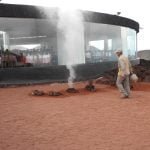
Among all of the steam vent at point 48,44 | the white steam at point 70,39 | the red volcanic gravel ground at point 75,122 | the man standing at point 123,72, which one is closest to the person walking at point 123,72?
the man standing at point 123,72

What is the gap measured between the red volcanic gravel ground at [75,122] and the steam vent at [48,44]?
4.81 metres

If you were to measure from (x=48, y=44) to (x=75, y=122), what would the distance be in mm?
11226

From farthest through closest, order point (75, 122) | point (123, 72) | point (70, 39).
Answer: point (70, 39) < point (123, 72) < point (75, 122)

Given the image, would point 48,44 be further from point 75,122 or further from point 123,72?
point 75,122

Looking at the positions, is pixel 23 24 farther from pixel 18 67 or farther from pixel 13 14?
pixel 18 67

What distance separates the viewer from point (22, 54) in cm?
1870

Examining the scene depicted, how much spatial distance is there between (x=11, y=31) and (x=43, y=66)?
2470 millimetres

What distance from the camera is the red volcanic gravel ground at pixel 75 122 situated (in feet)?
22.1

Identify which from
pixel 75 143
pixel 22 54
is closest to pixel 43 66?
pixel 22 54

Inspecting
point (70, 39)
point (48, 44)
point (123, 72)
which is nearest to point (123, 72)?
point (123, 72)

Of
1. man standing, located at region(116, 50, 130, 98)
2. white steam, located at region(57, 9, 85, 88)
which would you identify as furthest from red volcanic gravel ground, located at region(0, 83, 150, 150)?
white steam, located at region(57, 9, 85, 88)

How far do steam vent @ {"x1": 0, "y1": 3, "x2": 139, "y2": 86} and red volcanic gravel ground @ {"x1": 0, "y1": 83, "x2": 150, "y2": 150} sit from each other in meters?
4.81

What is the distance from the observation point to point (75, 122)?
877cm

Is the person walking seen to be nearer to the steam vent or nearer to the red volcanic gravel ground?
the red volcanic gravel ground
